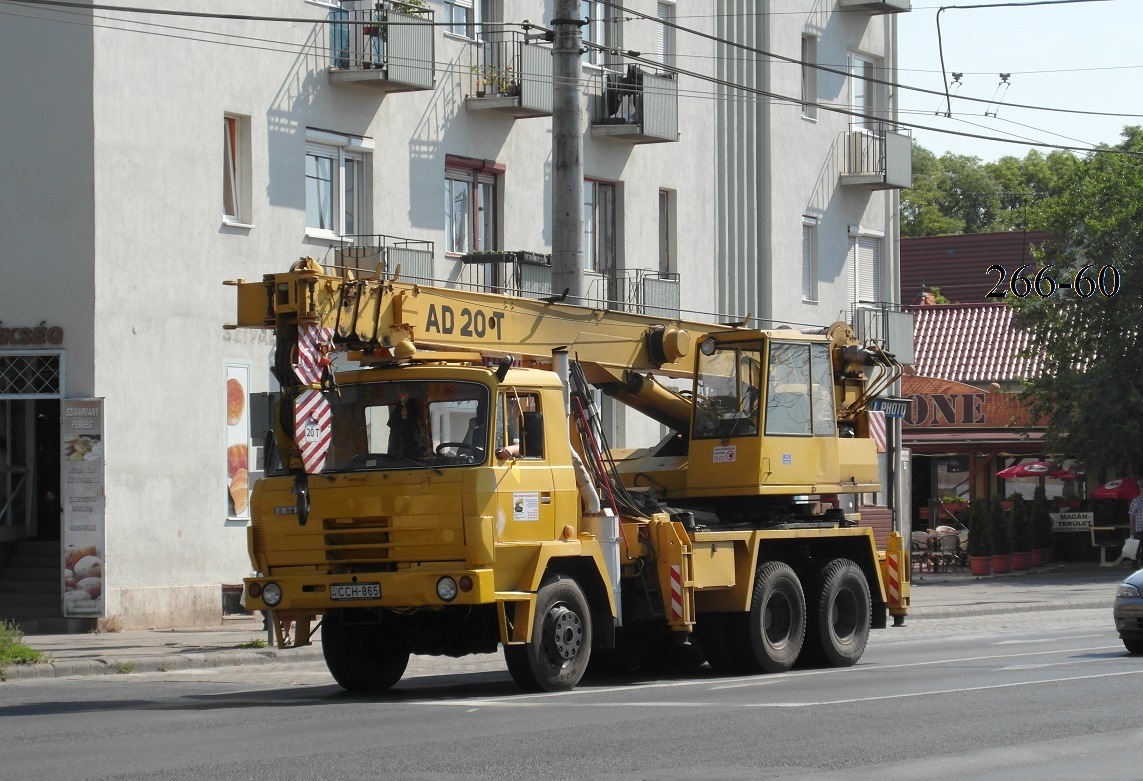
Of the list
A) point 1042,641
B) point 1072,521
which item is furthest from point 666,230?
point 1072,521

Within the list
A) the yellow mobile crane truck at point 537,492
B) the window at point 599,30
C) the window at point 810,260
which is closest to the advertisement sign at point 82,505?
the yellow mobile crane truck at point 537,492

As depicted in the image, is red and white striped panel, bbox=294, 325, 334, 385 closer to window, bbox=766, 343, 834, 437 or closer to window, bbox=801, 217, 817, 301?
window, bbox=766, 343, 834, 437

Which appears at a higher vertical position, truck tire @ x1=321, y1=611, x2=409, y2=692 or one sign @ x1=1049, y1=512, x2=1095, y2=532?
one sign @ x1=1049, y1=512, x2=1095, y2=532

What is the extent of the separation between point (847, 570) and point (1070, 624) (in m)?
9.17

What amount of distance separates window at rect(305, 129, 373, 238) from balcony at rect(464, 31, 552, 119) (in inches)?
99.2

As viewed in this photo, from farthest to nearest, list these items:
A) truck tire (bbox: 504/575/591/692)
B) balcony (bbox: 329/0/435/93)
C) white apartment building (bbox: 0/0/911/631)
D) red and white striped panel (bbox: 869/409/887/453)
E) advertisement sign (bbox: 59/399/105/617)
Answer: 1. balcony (bbox: 329/0/435/93)
2. white apartment building (bbox: 0/0/911/631)
3. advertisement sign (bbox: 59/399/105/617)
4. red and white striped panel (bbox: 869/409/887/453)
5. truck tire (bbox: 504/575/591/692)

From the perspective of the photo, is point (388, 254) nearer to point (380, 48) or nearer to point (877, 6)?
point (380, 48)

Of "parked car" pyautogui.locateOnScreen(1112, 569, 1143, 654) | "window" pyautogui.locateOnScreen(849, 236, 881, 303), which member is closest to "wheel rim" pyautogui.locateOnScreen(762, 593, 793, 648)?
"parked car" pyautogui.locateOnScreen(1112, 569, 1143, 654)

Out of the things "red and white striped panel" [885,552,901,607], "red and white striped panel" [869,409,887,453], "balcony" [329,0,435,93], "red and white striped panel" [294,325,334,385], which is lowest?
"red and white striped panel" [885,552,901,607]

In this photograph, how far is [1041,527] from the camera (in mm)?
43812

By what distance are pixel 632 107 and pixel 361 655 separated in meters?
17.3

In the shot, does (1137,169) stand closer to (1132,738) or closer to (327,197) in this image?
(327,197)

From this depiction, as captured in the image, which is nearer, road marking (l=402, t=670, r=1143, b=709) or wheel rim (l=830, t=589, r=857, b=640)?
road marking (l=402, t=670, r=1143, b=709)

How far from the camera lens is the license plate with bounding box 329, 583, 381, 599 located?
14.6 metres
